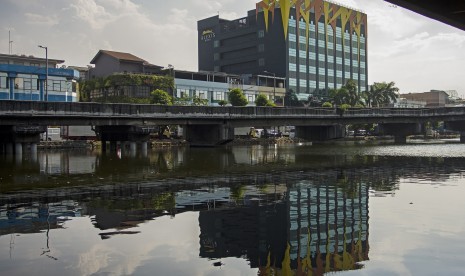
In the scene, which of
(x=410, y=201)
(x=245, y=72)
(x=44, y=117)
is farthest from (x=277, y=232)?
(x=245, y=72)

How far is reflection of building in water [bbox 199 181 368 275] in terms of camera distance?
473 inches

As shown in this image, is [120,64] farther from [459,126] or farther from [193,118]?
[459,126]

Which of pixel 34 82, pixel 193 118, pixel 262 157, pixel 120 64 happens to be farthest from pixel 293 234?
pixel 120 64

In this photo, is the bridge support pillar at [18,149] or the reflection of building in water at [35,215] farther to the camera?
the bridge support pillar at [18,149]

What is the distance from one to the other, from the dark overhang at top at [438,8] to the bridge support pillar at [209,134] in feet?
177

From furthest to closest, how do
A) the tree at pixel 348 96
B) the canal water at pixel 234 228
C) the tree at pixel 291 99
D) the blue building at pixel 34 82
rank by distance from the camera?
the tree at pixel 291 99
the tree at pixel 348 96
the blue building at pixel 34 82
the canal water at pixel 234 228

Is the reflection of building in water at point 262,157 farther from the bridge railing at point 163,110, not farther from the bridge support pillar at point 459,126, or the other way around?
the bridge support pillar at point 459,126

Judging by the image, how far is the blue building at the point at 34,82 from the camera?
88.8 m

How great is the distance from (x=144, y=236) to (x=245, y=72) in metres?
152

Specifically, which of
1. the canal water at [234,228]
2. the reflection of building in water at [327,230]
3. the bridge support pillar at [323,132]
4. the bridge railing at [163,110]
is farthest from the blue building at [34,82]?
the reflection of building in water at [327,230]

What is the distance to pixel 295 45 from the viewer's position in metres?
155

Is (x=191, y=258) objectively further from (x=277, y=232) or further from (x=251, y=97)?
(x=251, y=97)

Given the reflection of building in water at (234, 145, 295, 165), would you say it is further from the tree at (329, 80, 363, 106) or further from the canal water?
the tree at (329, 80, 363, 106)

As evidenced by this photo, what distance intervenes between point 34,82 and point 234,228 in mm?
87142
